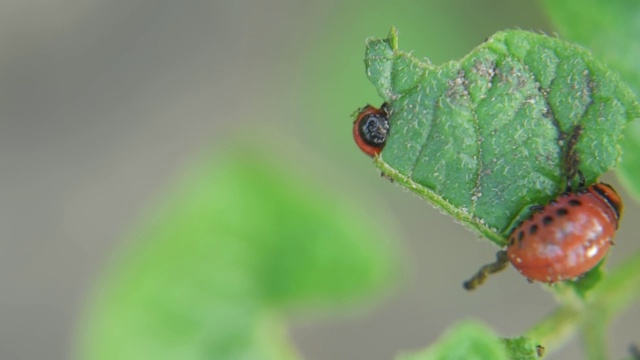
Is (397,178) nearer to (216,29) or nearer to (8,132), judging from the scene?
(216,29)

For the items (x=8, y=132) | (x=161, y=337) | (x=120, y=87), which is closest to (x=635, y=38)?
(x=161, y=337)

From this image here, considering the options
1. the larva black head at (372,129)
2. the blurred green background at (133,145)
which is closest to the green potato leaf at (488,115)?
the larva black head at (372,129)

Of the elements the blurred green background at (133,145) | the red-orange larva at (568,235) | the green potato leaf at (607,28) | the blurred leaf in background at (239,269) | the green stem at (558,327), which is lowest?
the green stem at (558,327)

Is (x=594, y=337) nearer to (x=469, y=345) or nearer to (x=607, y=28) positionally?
(x=469, y=345)

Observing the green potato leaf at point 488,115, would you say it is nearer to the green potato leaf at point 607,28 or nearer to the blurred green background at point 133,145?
the green potato leaf at point 607,28

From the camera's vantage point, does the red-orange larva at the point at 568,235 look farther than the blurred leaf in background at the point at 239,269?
No

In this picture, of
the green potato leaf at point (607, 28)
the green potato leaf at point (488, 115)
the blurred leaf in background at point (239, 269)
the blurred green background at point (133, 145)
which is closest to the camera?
the green potato leaf at point (488, 115)
